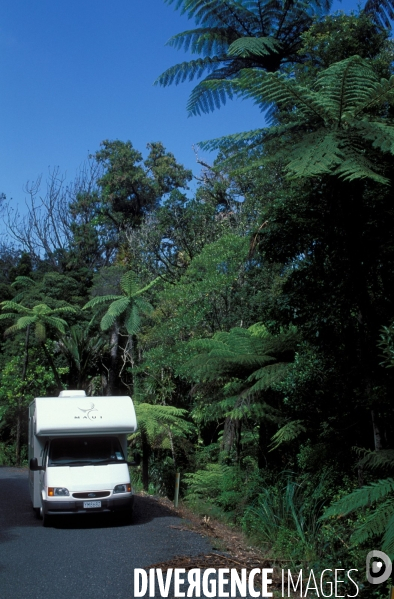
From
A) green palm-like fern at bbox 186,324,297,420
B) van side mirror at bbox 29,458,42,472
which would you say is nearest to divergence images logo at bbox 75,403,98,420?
van side mirror at bbox 29,458,42,472

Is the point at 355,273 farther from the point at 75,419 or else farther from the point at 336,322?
the point at 75,419

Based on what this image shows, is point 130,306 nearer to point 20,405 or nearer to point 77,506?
point 20,405

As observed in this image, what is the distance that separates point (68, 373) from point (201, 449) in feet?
44.8

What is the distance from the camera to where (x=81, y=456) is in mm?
13625

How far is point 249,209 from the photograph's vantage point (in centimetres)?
2153

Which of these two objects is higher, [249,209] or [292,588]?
[249,209]

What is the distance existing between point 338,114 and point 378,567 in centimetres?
440

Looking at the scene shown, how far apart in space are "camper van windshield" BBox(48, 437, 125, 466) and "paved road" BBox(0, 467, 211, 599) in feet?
3.83

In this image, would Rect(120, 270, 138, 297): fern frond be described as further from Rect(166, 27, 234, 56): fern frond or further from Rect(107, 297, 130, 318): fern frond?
Rect(166, 27, 234, 56): fern frond

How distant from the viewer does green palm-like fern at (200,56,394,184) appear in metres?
6.62

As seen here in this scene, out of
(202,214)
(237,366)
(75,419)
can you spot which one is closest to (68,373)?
(202,214)

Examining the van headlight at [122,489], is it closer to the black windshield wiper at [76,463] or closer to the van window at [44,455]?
the black windshield wiper at [76,463]

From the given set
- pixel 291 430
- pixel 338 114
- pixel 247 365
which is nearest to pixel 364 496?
pixel 338 114

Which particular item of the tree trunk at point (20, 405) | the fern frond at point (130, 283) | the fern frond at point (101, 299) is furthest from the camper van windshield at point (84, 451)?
the tree trunk at point (20, 405)
